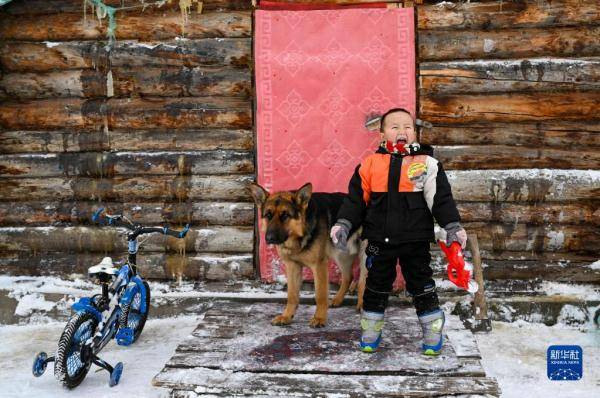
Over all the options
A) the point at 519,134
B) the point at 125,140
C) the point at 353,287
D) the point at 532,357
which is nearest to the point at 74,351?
the point at 125,140

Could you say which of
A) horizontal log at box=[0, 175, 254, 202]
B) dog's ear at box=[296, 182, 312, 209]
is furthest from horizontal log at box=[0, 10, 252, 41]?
dog's ear at box=[296, 182, 312, 209]

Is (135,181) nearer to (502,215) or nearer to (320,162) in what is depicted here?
(320,162)

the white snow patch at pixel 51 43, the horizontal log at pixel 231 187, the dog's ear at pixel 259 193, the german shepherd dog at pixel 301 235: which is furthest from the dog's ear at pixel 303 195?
the white snow patch at pixel 51 43

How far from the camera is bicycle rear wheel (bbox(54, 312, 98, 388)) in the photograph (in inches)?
173

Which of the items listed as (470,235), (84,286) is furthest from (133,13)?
(470,235)

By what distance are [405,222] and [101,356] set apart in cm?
317

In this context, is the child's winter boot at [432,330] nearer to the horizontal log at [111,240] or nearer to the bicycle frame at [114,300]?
the horizontal log at [111,240]

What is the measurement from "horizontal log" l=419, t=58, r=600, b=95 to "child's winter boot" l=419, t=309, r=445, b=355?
2728 mm

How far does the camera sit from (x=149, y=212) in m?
6.27

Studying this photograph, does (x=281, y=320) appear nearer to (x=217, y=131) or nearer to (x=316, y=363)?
(x=316, y=363)

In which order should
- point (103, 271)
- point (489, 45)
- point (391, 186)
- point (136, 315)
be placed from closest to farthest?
1. point (391, 186)
2. point (103, 271)
3. point (136, 315)
4. point (489, 45)

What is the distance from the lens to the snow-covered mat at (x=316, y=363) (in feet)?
12.6

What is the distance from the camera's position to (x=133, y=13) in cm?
618

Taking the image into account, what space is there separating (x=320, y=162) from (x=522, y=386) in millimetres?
2904
